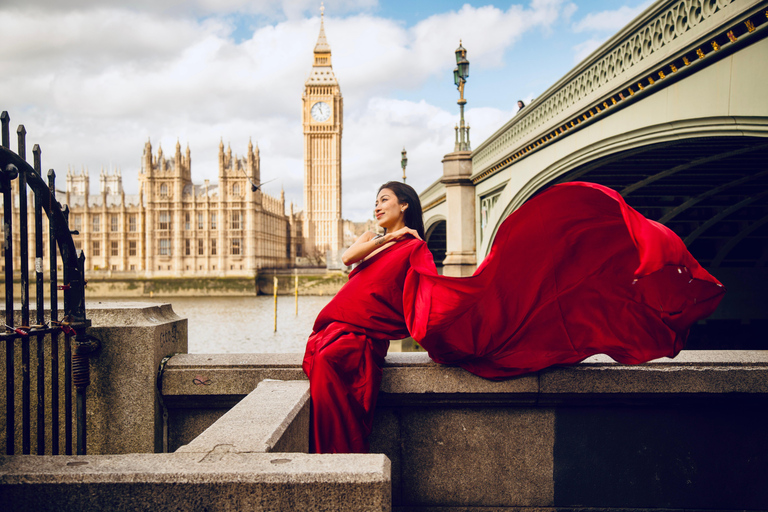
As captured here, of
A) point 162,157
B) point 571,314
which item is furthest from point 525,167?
point 162,157

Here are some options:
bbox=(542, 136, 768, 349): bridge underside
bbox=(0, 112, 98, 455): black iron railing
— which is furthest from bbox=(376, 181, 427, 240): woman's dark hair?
bbox=(542, 136, 768, 349): bridge underside

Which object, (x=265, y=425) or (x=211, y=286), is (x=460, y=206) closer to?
(x=265, y=425)

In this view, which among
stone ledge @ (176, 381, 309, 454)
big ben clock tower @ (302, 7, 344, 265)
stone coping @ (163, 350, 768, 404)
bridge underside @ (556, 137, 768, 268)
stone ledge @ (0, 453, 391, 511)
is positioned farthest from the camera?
Result: big ben clock tower @ (302, 7, 344, 265)

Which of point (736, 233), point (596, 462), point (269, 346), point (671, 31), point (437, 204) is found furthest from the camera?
point (269, 346)

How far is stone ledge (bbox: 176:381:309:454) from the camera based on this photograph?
5.56 ft

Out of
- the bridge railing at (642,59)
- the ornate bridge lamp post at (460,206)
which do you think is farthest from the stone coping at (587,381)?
the ornate bridge lamp post at (460,206)

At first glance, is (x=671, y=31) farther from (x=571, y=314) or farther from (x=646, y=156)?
(x=571, y=314)

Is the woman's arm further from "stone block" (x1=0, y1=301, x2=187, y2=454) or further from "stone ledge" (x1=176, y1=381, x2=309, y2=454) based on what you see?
"stone block" (x1=0, y1=301, x2=187, y2=454)

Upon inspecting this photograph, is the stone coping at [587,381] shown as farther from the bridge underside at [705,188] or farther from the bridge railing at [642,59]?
the bridge underside at [705,188]

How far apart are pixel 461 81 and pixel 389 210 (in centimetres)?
1018

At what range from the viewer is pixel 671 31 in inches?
200

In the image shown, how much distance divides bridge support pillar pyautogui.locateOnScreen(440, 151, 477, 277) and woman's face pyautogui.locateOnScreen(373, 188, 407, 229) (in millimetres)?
9958

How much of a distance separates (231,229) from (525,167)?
56.4 meters

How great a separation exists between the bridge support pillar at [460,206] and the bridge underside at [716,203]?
3.50m
